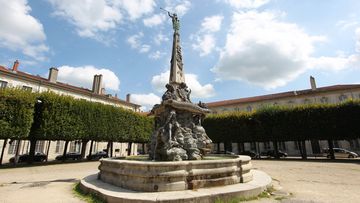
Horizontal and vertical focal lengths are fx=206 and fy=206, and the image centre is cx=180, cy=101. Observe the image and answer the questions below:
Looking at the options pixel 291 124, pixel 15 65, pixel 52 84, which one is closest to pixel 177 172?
pixel 291 124

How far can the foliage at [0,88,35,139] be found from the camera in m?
16.8

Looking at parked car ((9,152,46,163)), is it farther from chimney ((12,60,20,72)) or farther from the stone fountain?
the stone fountain

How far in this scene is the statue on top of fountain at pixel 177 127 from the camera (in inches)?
317

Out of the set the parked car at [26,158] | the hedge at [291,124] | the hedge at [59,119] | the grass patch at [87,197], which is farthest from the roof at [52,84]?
the grass patch at [87,197]

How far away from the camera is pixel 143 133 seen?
29.5m

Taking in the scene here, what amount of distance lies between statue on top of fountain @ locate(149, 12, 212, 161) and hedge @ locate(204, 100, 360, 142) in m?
20.6

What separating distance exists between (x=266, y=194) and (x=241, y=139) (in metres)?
24.0

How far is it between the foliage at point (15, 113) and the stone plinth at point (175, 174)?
612 inches

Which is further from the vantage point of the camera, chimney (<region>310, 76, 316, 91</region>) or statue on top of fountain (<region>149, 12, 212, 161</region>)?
chimney (<region>310, 76, 316, 91</region>)

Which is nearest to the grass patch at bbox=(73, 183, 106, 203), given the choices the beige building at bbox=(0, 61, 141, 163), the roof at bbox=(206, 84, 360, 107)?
the beige building at bbox=(0, 61, 141, 163)

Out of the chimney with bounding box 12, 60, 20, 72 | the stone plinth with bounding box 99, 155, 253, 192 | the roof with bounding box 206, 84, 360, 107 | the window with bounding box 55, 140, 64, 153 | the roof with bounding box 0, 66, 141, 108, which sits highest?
the chimney with bounding box 12, 60, 20, 72

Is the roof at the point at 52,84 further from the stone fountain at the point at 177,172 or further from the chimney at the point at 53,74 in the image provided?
the stone fountain at the point at 177,172

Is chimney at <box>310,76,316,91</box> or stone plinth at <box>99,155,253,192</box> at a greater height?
chimney at <box>310,76,316,91</box>

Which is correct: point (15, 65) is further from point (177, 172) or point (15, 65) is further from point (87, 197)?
point (177, 172)
